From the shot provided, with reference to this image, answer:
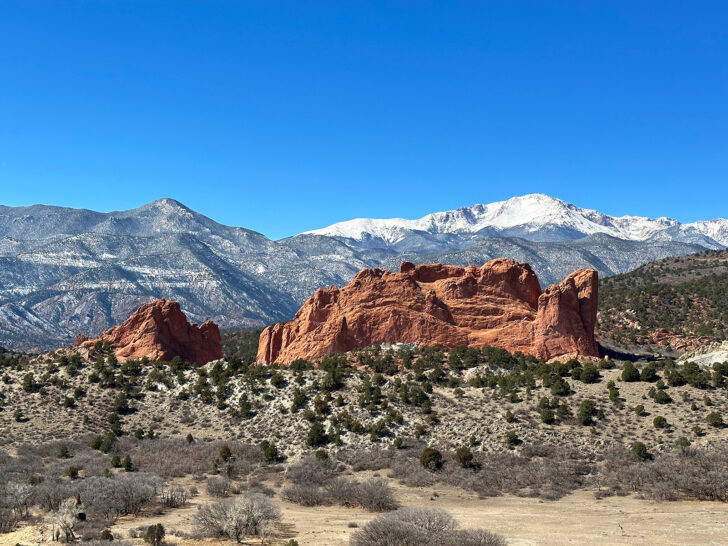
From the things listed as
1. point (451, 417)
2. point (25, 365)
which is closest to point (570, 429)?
point (451, 417)

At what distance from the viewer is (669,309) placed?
12500 cm

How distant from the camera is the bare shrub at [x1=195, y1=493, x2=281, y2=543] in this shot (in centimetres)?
3014

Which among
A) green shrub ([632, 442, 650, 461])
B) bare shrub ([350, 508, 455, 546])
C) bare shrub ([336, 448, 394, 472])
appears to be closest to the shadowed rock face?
bare shrub ([336, 448, 394, 472])

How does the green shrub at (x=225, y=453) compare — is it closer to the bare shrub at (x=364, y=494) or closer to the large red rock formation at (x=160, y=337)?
the bare shrub at (x=364, y=494)

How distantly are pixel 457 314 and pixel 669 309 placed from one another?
70876 millimetres

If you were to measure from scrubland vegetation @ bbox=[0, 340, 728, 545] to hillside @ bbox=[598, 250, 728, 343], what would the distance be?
56.1 metres

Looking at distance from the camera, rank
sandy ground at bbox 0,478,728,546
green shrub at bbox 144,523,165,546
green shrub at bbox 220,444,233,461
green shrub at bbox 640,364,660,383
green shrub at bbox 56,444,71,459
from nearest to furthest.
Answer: green shrub at bbox 144,523,165,546, sandy ground at bbox 0,478,728,546, green shrub at bbox 220,444,233,461, green shrub at bbox 56,444,71,459, green shrub at bbox 640,364,660,383

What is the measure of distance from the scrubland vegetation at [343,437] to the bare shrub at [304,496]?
0.10 m

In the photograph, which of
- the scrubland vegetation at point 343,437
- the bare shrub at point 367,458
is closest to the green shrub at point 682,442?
the scrubland vegetation at point 343,437

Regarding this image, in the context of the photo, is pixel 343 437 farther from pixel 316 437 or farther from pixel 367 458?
pixel 367 458

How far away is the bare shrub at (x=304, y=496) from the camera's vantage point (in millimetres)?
39656

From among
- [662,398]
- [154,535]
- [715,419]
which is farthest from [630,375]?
[154,535]

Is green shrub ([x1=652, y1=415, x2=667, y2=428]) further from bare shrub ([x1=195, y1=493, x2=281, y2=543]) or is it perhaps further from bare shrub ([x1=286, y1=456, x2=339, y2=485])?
bare shrub ([x1=195, y1=493, x2=281, y2=543])

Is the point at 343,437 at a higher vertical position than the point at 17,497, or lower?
higher
